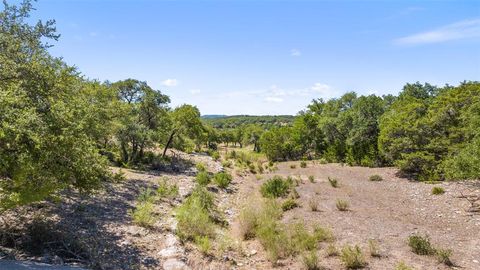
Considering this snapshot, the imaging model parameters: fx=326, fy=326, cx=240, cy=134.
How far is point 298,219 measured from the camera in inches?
598

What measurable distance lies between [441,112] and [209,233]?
2273 centimetres

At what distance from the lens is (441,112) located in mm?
26141

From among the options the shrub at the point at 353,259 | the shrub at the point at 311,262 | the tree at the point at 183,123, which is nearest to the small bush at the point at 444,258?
the shrub at the point at 353,259

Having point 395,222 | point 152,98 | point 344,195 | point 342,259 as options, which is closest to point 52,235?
point 342,259

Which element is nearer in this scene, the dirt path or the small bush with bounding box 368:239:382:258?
the dirt path

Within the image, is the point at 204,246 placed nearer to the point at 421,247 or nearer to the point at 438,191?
the point at 421,247

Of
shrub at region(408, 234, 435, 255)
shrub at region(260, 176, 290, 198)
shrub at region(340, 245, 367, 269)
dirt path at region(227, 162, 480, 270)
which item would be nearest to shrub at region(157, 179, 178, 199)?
dirt path at region(227, 162, 480, 270)

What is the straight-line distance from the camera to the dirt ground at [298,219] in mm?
10065

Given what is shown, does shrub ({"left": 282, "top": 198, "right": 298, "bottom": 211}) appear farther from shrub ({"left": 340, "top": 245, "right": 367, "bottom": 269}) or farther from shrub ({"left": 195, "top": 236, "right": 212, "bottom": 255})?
shrub ({"left": 340, "top": 245, "right": 367, "bottom": 269})

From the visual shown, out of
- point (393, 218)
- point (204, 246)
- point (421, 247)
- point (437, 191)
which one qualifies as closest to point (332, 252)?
point (421, 247)

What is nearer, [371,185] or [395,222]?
[395,222]

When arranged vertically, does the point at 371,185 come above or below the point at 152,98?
below

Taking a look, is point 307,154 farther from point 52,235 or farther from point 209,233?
point 52,235

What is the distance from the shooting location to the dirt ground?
33.0 feet
